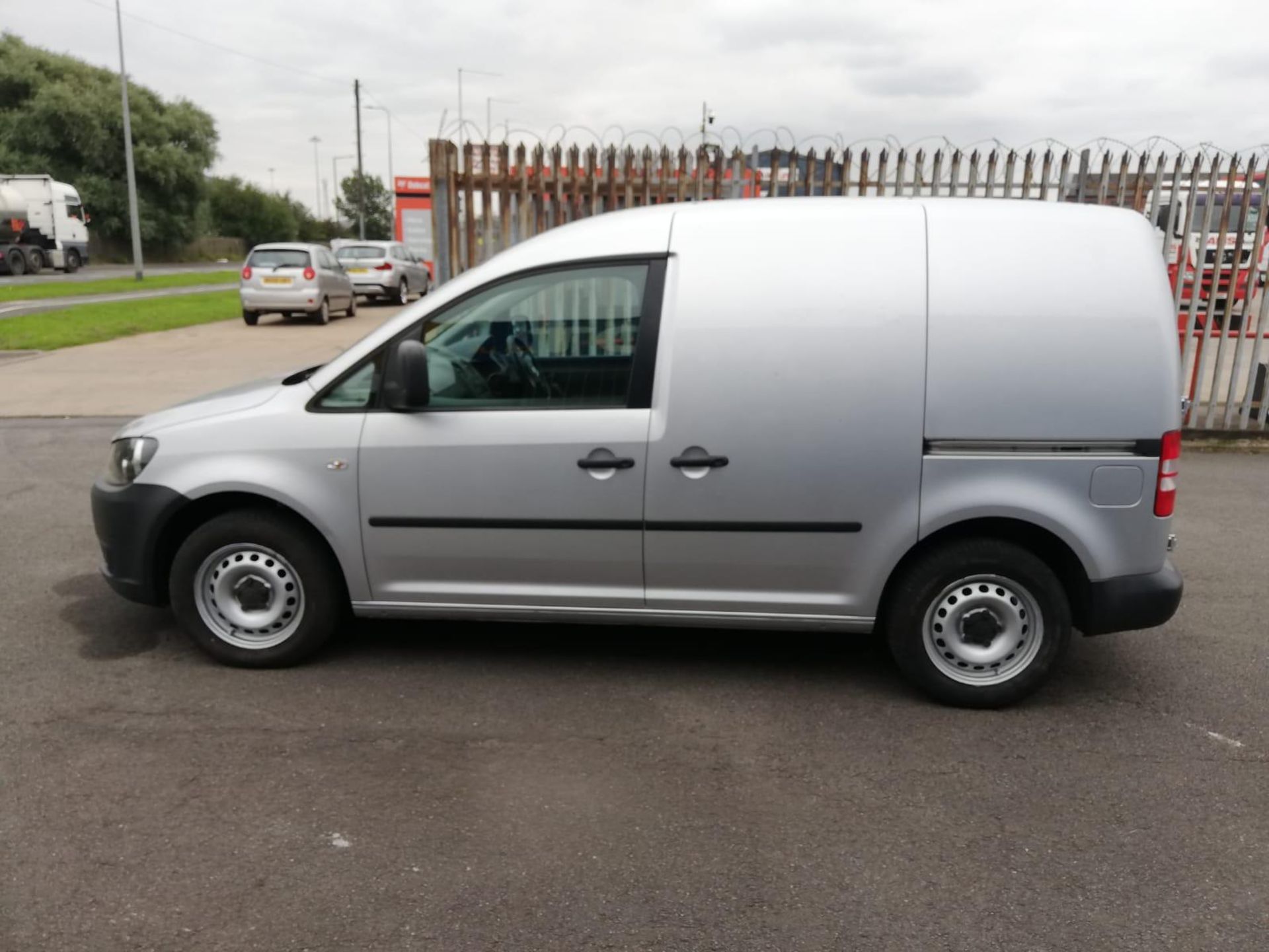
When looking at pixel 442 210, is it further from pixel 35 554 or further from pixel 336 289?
pixel 336 289

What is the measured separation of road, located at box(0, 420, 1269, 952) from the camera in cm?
268

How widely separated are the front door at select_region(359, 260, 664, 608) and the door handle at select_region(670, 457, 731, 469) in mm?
143

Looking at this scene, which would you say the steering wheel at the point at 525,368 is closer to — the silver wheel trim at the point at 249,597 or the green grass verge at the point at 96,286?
the silver wheel trim at the point at 249,597

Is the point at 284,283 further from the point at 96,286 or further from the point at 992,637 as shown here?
the point at 992,637

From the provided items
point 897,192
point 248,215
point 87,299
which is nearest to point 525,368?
point 897,192

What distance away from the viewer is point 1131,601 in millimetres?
3863

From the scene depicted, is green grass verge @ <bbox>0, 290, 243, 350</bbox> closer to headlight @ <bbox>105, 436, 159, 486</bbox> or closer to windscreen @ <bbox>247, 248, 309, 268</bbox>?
windscreen @ <bbox>247, 248, 309, 268</bbox>

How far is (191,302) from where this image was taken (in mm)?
25578

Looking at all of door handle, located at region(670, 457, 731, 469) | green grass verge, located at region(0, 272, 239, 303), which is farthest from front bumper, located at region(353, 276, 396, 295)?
door handle, located at region(670, 457, 731, 469)

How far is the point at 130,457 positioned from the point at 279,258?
1753 cm

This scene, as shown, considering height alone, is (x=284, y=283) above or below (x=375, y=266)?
below

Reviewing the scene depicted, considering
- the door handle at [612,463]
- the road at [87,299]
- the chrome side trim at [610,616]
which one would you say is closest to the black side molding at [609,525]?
the door handle at [612,463]

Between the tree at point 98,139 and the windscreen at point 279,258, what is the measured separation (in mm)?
42729

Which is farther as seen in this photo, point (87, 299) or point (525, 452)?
point (87, 299)
